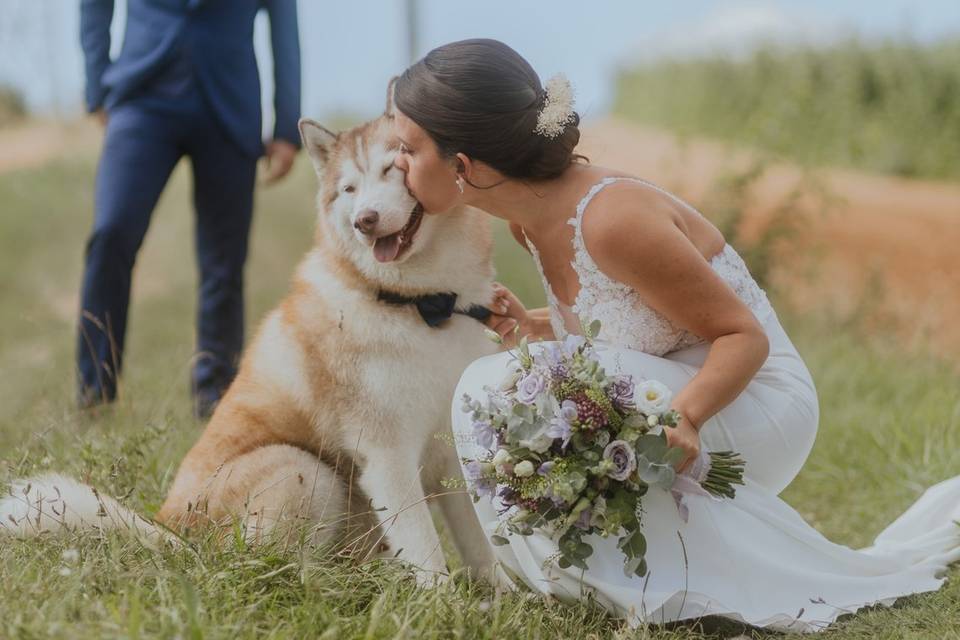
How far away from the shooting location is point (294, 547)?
2.67m

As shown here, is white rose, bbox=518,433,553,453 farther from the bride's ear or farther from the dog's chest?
the bride's ear

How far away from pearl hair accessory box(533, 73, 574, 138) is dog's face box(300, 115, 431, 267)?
1.63ft

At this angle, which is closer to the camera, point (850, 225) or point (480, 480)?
point (480, 480)

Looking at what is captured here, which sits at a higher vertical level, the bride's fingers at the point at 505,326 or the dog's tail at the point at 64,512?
the bride's fingers at the point at 505,326

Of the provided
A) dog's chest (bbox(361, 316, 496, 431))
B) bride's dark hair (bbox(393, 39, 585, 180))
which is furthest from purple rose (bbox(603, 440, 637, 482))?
bride's dark hair (bbox(393, 39, 585, 180))

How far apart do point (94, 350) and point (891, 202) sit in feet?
39.9

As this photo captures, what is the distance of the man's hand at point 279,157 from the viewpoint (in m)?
4.75

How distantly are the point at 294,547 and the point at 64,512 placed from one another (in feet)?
2.10

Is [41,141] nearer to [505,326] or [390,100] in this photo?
[390,100]

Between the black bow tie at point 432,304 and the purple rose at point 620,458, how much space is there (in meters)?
0.81

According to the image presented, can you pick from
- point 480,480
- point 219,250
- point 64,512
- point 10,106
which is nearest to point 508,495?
point 480,480

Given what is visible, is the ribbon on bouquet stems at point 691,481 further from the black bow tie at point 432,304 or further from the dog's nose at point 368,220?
the dog's nose at point 368,220

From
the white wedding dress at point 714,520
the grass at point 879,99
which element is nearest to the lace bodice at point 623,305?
the white wedding dress at point 714,520

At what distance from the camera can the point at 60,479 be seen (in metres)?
2.80
